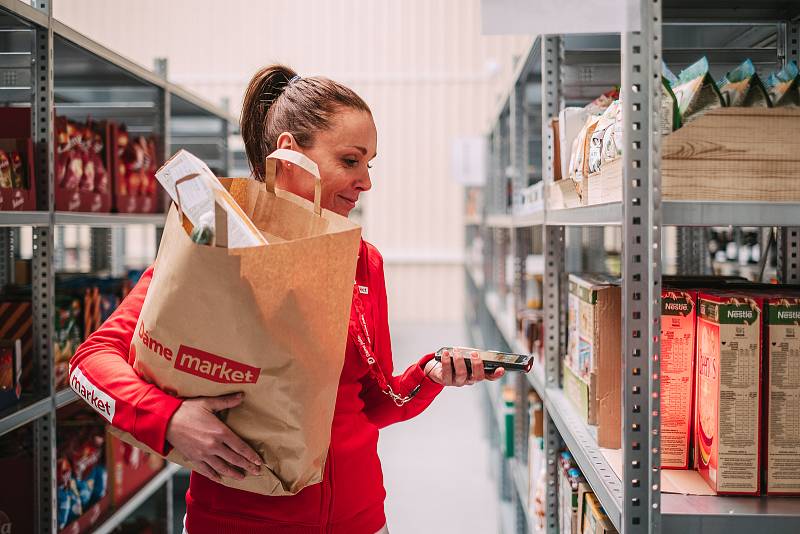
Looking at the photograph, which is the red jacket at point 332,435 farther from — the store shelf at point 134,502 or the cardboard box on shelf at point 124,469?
the cardboard box on shelf at point 124,469

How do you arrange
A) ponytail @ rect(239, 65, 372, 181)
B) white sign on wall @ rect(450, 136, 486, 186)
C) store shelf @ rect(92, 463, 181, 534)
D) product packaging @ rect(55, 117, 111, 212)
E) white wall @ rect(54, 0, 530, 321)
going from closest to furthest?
ponytail @ rect(239, 65, 372, 181), product packaging @ rect(55, 117, 111, 212), store shelf @ rect(92, 463, 181, 534), white sign on wall @ rect(450, 136, 486, 186), white wall @ rect(54, 0, 530, 321)

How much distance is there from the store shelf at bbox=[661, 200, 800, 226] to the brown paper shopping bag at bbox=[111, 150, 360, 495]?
0.46 metres

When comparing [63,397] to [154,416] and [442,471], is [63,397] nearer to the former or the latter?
[154,416]

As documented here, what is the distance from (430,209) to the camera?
8.30m

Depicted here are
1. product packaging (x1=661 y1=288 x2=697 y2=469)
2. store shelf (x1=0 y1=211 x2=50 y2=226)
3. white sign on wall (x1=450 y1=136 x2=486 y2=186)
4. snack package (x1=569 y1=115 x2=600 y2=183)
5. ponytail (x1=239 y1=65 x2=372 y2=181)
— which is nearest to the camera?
product packaging (x1=661 y1=288 x2=697 y2=469)

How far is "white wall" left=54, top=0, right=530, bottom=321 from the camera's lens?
8.21 metres

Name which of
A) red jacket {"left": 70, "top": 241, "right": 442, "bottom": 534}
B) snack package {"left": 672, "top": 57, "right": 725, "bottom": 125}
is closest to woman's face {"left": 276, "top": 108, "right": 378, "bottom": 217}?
red jacket {"left": 70, "top": 241, "right": 442, "bottom": 534}

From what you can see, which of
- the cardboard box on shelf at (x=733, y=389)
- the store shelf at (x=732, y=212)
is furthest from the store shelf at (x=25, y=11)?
the cardboard box on shelf at (x=733, y=389)

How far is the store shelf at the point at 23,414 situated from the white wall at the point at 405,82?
20.9 ft

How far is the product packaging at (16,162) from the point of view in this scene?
1925mm

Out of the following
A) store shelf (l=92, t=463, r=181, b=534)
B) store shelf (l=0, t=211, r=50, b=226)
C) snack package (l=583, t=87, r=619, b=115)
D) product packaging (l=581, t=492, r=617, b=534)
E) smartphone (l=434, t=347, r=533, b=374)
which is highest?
snack package (l=583, t=87, r=619, b=115)

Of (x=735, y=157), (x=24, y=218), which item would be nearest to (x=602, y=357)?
(x=735, y=157)

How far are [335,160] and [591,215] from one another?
1.58ft

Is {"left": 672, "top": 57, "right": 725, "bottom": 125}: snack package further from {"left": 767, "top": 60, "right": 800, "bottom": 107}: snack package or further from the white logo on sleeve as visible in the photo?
the white logo on sleeve
